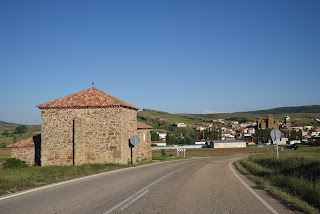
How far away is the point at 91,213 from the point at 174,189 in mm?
4135

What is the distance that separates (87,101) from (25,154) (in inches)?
308

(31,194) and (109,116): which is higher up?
(109,116)

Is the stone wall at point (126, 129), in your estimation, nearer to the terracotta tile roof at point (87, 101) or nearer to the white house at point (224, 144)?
the terracotta tile roof at point (87, 101)

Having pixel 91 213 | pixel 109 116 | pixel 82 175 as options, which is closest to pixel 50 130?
pixel 109 116

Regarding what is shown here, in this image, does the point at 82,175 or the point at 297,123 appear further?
the point at 297,123

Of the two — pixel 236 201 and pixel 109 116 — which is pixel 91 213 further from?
pixel 109 116

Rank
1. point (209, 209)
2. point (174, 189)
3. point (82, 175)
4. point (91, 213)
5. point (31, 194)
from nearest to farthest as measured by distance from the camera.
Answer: point (91, 213) < point (209, 209) < point (31, 194) < point (174, 189) < point (82, 175)

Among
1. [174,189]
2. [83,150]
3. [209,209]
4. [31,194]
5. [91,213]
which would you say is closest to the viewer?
[91,213]

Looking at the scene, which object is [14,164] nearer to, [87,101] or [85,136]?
[85,136]

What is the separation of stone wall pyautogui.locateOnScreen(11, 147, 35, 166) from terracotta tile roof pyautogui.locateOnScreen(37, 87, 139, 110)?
4480 millimetres

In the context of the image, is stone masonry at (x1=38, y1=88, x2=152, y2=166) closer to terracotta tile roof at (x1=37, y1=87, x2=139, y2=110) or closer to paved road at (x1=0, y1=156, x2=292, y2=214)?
terracotta tile roof at (x1=37, y1=87, x2=139, y2=110)

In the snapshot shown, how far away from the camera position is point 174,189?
9.78 metres

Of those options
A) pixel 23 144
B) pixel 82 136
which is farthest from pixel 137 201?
pixel 23 144

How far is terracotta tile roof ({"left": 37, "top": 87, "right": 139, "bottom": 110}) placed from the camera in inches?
966
